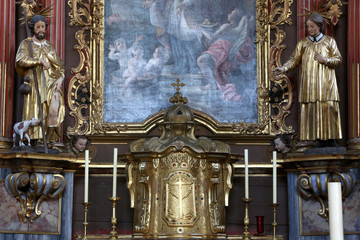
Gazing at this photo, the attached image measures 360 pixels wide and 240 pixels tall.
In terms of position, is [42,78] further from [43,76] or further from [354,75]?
[354,75]

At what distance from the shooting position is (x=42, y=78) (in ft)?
22.3

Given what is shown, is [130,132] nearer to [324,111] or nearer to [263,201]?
[263,201]

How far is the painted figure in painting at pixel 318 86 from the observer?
6609 mm

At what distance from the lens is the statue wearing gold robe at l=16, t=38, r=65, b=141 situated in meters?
6.69

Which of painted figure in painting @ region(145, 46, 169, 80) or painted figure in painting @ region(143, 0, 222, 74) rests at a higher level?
painted figure in painting @ region(143, 0, 222, 74)

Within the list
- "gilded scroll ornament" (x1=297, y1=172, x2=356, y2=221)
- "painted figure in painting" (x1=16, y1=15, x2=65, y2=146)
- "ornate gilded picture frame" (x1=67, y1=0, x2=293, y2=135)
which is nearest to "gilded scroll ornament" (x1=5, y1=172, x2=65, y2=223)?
"painted figure in painting" (x1=16, y1=15, x2=65, y2=146)

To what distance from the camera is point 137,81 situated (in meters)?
7.42

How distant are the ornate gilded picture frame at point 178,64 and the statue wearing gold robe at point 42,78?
19.9 inches

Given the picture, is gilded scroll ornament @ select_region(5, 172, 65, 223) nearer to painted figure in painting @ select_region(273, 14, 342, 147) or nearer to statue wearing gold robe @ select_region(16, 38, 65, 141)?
statue wearing gold robe @ select_region(16, 38, 65, 141)

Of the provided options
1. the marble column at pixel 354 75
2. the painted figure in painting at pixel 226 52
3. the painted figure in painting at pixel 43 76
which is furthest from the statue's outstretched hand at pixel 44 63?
the marble column at pixel 354 75

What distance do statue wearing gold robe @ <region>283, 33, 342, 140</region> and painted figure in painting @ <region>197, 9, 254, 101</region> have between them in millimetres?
878

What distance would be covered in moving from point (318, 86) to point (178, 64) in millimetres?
1866

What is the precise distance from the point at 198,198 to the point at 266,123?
161 cm

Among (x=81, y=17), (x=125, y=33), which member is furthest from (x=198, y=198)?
(x=81, y=17)
